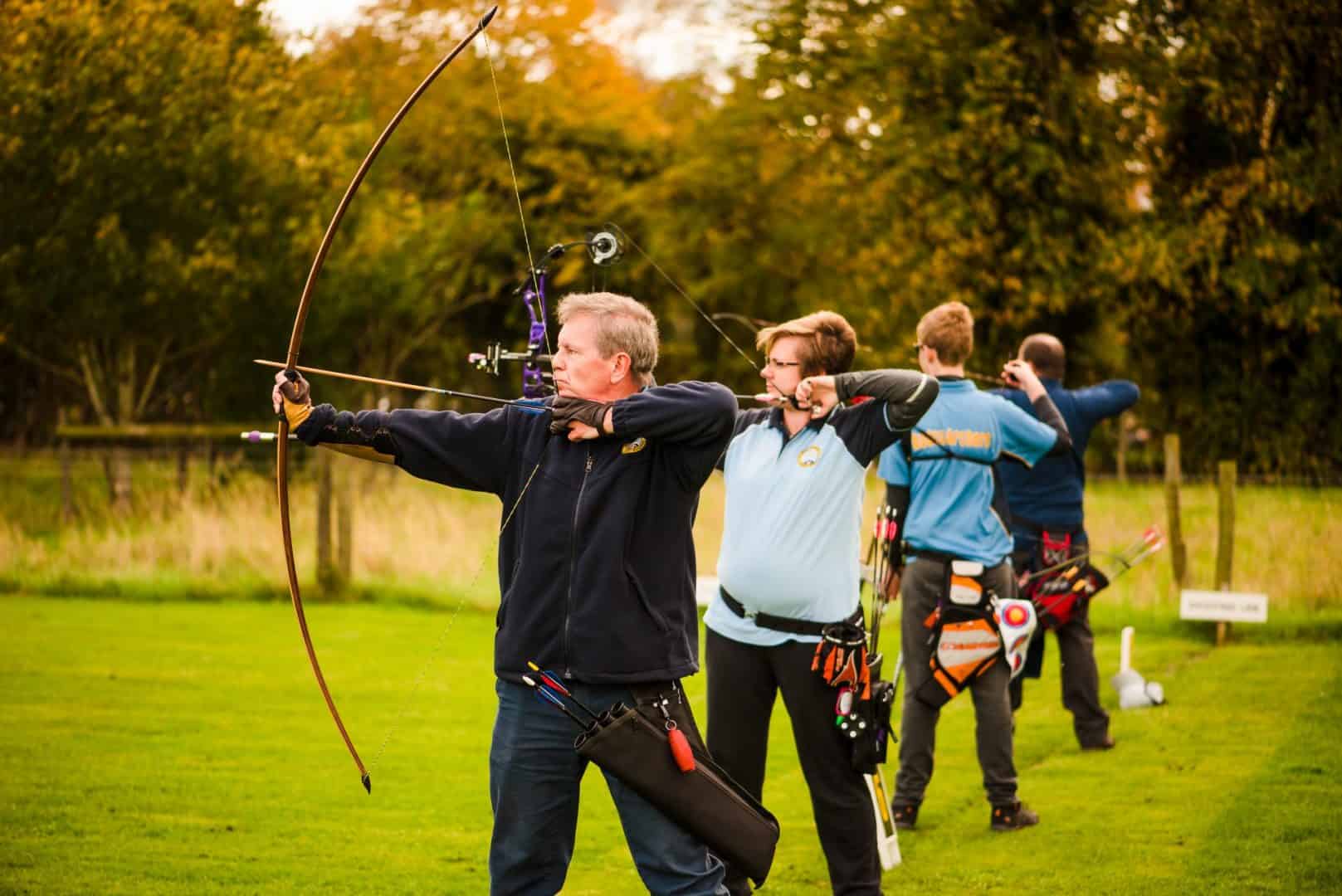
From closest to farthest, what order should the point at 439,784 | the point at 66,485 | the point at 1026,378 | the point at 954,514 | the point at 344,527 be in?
the point at 954,514, the point at 1026,378, the point at 439,784, the point at 344,527, the point at 66,485

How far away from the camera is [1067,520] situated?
24.2 ft

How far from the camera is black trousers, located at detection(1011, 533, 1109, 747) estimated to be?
731cm

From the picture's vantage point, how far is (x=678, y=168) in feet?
93.4

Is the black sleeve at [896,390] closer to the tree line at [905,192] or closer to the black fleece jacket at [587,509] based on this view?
the black fleece jacket at [587,509]

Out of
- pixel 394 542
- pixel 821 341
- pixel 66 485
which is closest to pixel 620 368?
pixel 821 341

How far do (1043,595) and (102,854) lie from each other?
4.08 m

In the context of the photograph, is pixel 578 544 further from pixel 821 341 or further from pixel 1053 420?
pixel 1053 420

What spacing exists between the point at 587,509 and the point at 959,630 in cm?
258

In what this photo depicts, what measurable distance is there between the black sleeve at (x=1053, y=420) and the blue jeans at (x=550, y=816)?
9.72ft

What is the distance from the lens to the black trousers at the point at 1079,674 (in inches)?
288

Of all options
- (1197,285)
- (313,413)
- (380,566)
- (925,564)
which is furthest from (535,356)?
(1197,285)

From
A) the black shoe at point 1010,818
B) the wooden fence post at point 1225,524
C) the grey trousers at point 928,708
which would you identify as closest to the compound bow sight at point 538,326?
the grey trousers at point 928,708

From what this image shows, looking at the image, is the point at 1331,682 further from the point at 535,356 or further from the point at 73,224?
the point at 73,224

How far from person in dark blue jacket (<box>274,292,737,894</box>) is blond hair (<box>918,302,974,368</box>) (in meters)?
2.12
